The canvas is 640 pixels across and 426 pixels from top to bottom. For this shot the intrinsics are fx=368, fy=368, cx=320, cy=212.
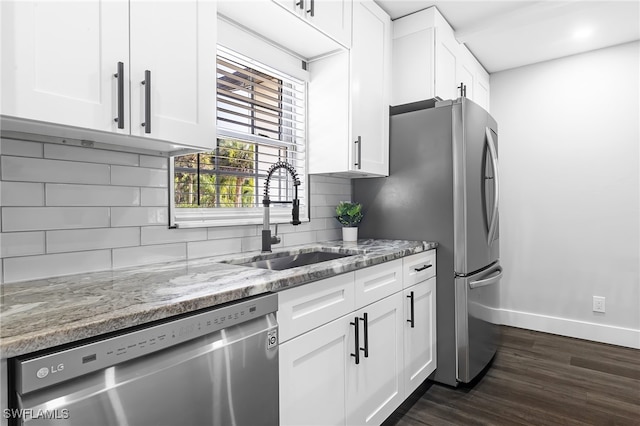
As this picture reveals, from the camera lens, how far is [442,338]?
2359 mm

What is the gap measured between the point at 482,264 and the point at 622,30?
2.13 metres

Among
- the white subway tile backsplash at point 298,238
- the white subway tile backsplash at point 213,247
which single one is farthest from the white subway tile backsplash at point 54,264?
the white subway tile backsplash at point 298,238

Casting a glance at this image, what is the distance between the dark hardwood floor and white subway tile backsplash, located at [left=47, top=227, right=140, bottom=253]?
1605 millimetres

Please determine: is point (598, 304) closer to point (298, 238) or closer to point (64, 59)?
point (298, 238)

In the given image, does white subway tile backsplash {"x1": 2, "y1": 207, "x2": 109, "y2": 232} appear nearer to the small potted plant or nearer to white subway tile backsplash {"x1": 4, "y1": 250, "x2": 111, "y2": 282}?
white subway tile backsplash {"x1": 4, "y1": 250, "x2": 111, "y2": 282}

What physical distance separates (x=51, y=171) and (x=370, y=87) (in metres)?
1.83

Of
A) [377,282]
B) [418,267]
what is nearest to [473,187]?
[418,267]

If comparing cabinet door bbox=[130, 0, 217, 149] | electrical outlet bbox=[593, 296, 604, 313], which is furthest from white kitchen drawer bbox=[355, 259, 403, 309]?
electrical outlet bbox=[593, 296, 604, 313]

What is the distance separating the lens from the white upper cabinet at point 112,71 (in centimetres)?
95

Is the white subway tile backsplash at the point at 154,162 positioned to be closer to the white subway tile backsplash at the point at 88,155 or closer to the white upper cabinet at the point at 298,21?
the white subway tile backsplash at the point at 88,155

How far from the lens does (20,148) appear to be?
3.95 feet

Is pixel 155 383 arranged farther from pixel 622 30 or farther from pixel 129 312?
pixel 622 30

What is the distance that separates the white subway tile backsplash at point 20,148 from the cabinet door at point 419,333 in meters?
1.77

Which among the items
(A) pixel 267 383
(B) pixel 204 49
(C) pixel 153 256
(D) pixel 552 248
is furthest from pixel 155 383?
(D) pixel 552 248
